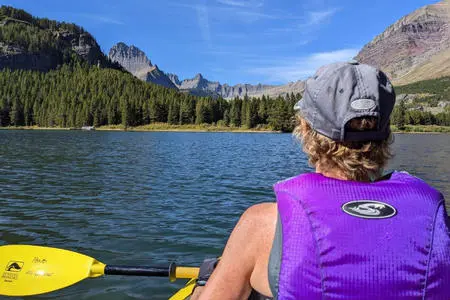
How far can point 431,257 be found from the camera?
224cm

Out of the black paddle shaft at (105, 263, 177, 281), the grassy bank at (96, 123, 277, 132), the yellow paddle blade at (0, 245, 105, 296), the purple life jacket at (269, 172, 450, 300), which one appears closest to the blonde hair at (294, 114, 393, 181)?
the purple life jacket at (269, 172, 450, 300)

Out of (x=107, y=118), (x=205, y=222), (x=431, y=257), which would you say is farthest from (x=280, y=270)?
(x=107, y=118)

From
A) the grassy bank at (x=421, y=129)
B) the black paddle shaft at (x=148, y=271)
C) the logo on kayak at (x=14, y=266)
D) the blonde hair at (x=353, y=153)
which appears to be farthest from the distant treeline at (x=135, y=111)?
the blonde hair at (x=353, y=153)

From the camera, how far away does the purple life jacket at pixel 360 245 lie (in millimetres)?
2193

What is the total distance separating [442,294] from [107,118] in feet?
557

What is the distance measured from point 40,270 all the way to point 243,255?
486cm

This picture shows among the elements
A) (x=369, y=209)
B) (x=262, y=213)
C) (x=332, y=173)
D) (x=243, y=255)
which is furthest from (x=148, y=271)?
(x=369, y=209)

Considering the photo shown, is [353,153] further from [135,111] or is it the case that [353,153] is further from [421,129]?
[421,129]

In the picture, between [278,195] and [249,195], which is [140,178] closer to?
[249,195]

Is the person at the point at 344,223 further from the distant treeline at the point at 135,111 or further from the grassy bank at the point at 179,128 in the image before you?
the grassy bank at the point at 179,128

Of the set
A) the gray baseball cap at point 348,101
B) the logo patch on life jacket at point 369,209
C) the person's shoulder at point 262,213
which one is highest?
the gray baseball cap at point 348,101

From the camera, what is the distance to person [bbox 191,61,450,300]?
2199 millimetres

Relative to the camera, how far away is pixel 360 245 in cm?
219

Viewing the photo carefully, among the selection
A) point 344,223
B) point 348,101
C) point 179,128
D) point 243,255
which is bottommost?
point 179,128
